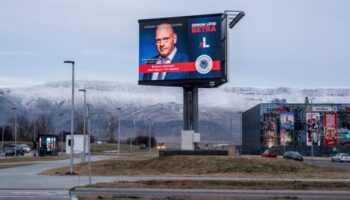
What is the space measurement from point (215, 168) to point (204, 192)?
57.4ft

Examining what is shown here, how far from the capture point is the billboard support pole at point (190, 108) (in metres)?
52.4

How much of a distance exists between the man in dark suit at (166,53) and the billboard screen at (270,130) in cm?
8213

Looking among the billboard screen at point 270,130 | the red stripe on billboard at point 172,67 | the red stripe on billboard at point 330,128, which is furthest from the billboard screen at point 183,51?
the billboard screen at point 270,130

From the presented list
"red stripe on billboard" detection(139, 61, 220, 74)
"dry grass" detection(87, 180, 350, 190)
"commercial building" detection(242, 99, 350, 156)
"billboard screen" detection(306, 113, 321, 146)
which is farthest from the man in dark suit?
"billboard screen" detection(306, 113, 321, 146)

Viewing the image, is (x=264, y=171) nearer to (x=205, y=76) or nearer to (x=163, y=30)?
(x=205, y=76)

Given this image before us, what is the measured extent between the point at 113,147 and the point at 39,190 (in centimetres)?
13009

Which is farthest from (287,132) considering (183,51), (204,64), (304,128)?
(204,64)

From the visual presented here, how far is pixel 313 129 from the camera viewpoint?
126 m

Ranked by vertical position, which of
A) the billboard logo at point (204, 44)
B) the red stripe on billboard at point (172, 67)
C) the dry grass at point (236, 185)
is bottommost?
the dry grass at point (236, 185)

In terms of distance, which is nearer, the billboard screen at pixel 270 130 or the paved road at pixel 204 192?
the paved road at pixel 204 192

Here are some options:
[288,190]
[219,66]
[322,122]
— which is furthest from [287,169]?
[322,122]

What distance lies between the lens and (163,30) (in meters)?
52.3

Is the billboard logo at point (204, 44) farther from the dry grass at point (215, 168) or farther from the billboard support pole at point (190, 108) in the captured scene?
the dry grass at point (215, 168)

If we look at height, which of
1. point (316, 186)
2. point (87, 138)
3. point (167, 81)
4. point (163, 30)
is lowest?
point (316, 186)
